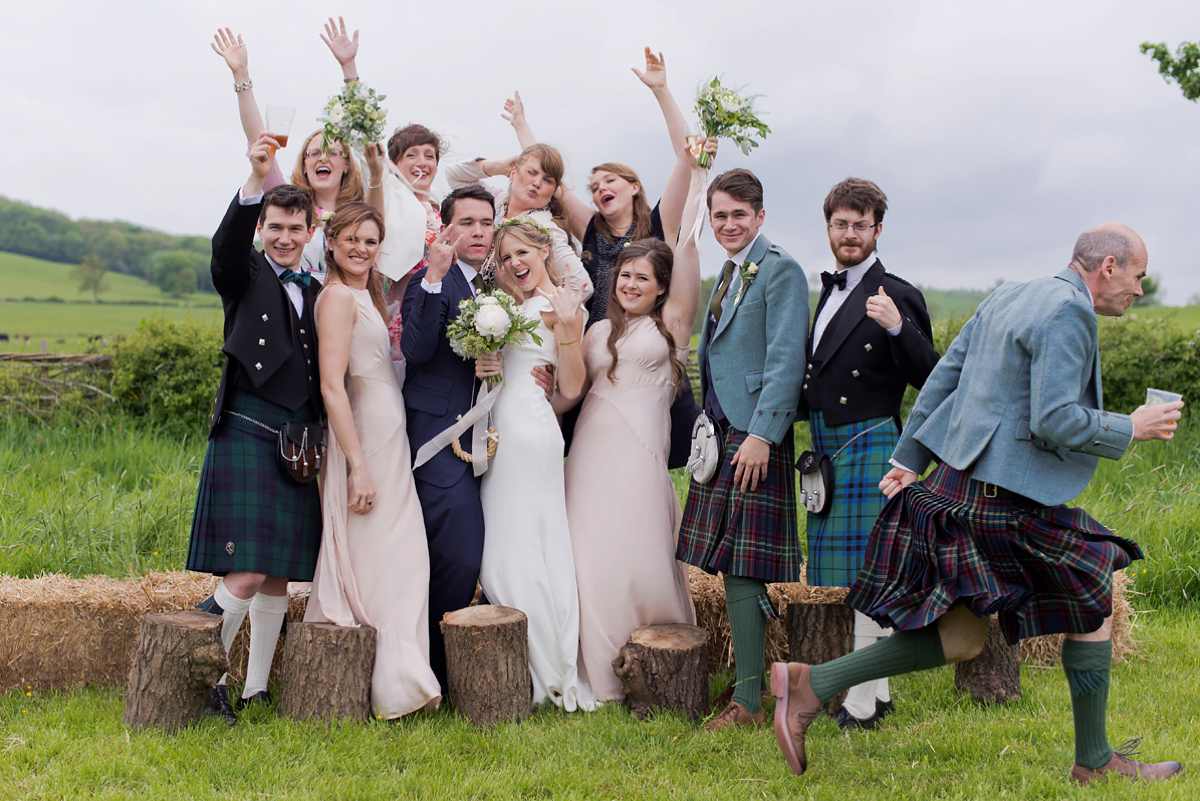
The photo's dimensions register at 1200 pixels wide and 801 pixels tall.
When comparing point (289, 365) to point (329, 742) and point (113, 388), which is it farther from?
point (113, 388)

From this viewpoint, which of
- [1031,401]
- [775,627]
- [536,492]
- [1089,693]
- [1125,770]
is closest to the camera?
[1031,401]

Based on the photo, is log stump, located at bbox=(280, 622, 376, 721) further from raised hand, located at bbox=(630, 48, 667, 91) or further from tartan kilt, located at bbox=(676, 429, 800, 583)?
raised hand, located at bbox=(630, 48, 667, 91)

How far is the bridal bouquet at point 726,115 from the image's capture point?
15.3 ft

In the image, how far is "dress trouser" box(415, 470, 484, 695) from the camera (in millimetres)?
4621

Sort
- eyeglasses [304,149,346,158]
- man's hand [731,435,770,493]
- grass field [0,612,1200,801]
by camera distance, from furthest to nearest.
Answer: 1. eyeglasses [304,149,346,158]
2. man's hand [731,435,770,493]
3. grass field [0,612,1200,801]

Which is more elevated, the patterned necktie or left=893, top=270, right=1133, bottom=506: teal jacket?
the patterned necktie

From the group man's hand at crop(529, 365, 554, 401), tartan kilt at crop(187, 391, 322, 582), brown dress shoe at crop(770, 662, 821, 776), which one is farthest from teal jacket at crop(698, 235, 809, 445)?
tartan kilt at crop(187, 391, 322, 582)

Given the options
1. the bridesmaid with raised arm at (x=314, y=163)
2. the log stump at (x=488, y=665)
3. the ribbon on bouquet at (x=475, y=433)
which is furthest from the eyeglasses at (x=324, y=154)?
the log stump at (x=488, y=665)

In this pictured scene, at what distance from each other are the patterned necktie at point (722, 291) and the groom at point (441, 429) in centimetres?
129

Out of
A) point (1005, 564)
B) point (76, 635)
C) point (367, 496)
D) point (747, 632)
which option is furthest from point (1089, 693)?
point (76, 635)

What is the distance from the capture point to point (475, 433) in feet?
15.5

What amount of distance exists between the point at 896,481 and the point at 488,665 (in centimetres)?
206

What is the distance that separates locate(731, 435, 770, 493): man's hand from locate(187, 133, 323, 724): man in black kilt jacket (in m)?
2.04

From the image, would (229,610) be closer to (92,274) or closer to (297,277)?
(297,277)
